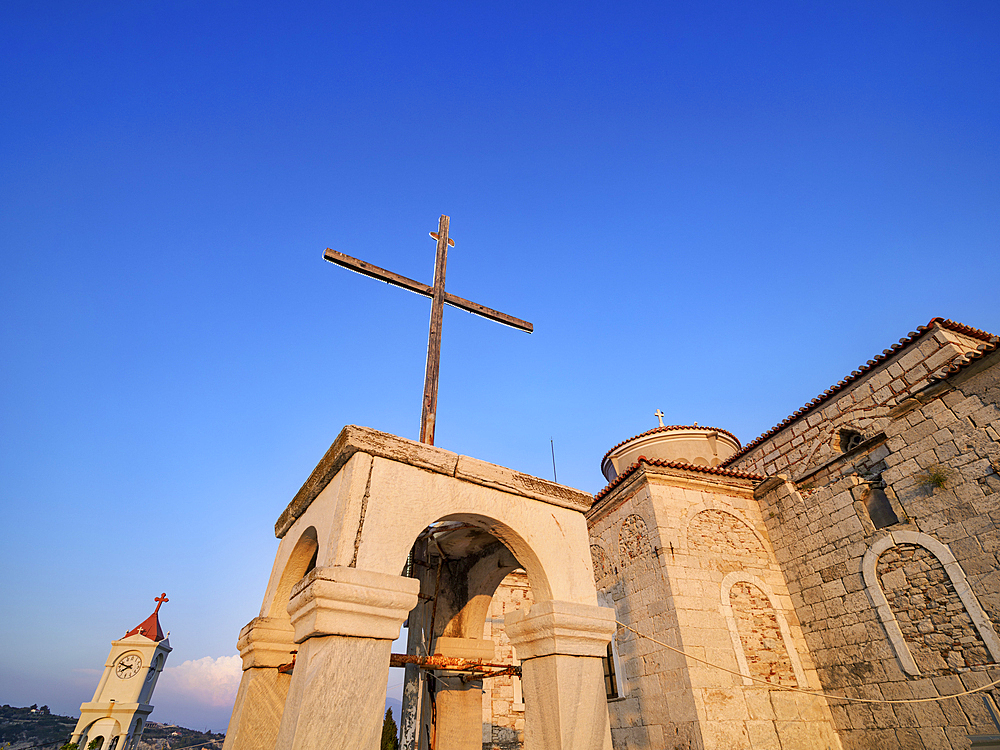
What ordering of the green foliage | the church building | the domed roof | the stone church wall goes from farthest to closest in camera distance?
the domed roof
the green foliage
the stone church wall
the church building

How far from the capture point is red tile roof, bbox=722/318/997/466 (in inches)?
378

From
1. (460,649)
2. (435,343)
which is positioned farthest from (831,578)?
(435,343)

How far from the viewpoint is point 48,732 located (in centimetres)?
3716

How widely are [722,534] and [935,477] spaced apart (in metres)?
3.67

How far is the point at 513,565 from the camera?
190 inches

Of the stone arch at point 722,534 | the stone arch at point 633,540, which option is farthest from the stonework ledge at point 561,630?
the stone arch at point 722,534

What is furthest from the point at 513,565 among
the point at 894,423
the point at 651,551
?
the point at 894,423

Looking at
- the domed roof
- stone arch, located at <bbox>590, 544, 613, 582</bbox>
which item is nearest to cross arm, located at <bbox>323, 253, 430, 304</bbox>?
stone arch, located at <bbox>590, 544, 613, 582</bbox>

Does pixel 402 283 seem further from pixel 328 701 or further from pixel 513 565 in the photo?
pixel 328 701

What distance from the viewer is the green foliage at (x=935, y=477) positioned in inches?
306

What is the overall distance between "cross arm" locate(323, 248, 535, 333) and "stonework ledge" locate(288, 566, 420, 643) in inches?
113

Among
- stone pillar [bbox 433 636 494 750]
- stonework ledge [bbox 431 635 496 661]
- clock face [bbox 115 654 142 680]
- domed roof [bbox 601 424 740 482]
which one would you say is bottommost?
stone pillar [bbox 433 636 494 750]

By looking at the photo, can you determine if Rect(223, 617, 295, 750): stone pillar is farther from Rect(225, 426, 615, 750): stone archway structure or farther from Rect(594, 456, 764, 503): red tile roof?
Rect(594, 456, 764, 503): red tile roof

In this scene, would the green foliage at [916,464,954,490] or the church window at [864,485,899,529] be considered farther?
the church window at [864,485,899,529]
